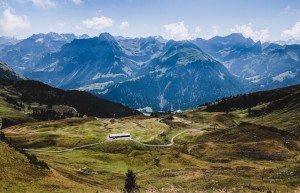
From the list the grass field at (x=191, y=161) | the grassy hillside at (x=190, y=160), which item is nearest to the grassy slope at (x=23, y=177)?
the grassy hillside at (x=190, y=160)

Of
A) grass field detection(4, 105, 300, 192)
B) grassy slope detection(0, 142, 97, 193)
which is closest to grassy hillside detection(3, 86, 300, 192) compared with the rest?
grass field detection(4, 105, 300, 192)

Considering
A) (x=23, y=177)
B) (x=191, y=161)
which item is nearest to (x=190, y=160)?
(x=191, y=161)

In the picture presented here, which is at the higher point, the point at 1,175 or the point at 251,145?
the point at 1,175

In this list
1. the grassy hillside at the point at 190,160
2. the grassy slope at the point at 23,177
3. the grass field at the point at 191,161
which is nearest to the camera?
the grassy slope at the point at 23,177

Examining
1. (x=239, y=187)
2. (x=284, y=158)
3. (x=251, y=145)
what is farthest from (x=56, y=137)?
(x=239, y=187)

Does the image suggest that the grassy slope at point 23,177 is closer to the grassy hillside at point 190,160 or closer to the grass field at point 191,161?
the grassy hillside at point 190,160

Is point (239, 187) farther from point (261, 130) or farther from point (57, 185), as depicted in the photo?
point (261, 130)

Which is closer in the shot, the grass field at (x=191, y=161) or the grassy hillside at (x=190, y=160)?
the grassy hillside at (x=190, y=160)

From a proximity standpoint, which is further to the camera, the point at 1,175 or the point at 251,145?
the point at 251,145

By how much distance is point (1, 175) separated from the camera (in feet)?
163

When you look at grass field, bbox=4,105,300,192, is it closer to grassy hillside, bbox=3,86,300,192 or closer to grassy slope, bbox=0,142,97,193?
grassy hillside, bbox=3,86,300,192

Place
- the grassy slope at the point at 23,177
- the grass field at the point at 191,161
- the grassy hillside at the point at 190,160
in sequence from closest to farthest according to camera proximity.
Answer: the grassy slope at the point at 23,177 → the grassy hillside at the point at 190,160 → the grass field at the point at 191,161

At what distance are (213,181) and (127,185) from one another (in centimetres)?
2763

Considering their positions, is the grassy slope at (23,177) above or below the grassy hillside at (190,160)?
above
